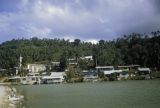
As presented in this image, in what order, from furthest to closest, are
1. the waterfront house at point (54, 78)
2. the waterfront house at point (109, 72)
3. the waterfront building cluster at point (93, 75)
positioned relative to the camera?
the waterfront house at point (54, 78) < the waterfront building cluster at point (93, 75) < the waterfront house at point (109, 72)

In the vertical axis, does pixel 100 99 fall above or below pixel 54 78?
below

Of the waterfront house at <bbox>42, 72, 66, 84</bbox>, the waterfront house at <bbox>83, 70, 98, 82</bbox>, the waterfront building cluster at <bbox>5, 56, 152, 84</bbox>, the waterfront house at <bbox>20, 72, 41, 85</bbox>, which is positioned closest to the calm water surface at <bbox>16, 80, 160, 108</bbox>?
the waterfront building cluster at <bbox>5, 56, 152, 84</bbox>

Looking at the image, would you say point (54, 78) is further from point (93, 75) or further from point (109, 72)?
point (109, 72)

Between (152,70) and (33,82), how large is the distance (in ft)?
118

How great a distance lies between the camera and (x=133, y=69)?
11019 centimetres

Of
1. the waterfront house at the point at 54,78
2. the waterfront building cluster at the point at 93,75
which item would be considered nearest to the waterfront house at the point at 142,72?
the waterfront building cluster at the point at 93,75

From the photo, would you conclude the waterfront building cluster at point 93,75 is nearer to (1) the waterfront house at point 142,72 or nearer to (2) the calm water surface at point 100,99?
(1) the waterfront house at point 142,72

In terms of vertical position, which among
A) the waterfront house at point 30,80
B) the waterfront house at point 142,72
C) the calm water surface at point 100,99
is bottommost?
the calm water surface at point 100,99

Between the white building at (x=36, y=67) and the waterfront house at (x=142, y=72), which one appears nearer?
the waterfront house at (x=142, y=72)

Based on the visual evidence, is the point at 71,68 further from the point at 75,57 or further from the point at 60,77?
the point at 75,57

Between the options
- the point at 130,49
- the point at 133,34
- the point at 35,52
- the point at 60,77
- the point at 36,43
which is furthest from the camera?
the point at 36,43

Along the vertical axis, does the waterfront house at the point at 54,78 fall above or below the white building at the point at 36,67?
below

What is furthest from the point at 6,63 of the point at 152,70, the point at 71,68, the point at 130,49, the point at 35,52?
the point at 152,70

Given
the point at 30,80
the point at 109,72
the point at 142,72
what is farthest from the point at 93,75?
the point at 30,80
